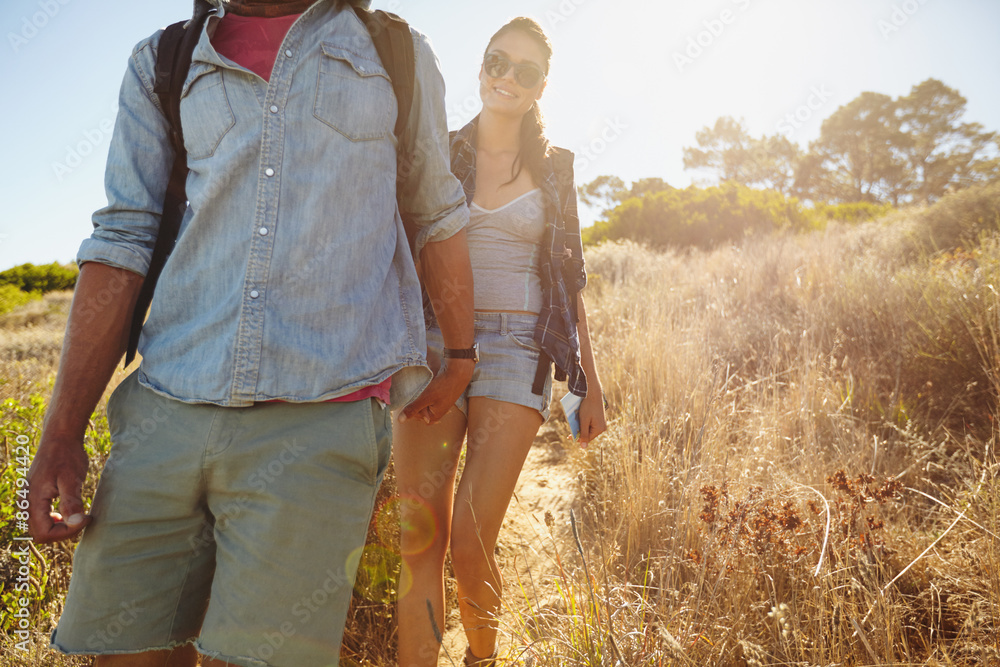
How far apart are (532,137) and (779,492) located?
6.37ft

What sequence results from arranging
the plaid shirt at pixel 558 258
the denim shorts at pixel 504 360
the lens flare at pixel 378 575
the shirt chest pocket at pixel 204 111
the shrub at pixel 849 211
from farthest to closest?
the shrub at pixel 849 211 < the lens flare at pixel 378 575 < the plaid shirt at pixel 558 258 < the denim shorts at pixel 504 360 < the shirt chest pocket at pixel 204 111

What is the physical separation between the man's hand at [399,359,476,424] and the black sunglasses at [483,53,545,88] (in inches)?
52.6

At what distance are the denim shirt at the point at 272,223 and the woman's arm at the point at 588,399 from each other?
108cm

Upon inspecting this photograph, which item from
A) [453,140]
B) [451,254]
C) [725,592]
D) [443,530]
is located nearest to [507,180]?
[453,140]

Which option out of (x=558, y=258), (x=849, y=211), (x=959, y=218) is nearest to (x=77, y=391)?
(x=558, y=258)

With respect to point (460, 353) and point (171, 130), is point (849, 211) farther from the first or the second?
point (171, 130)

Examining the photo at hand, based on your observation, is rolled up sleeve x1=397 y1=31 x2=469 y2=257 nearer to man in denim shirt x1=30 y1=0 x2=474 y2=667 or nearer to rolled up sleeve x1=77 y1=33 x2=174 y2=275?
man in denim shirt x1=30 y1=0 x2=474 y2=667

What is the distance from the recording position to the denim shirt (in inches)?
44.6

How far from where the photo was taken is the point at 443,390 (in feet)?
5.20

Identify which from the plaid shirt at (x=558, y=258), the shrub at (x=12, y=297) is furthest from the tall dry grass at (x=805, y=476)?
the shrub at (x=12, y=297)

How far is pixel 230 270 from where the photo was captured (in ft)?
3.82

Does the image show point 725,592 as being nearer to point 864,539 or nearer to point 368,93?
point 864,539

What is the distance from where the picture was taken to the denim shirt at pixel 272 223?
1.13 m

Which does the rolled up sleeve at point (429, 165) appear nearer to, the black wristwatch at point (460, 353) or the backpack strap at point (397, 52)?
the backpack strap at point (397, 52)
